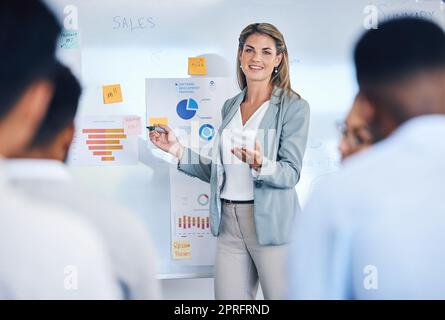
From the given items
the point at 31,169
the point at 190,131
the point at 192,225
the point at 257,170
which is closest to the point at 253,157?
the point at 257,170

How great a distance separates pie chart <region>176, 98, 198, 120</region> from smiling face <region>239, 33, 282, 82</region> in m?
0.24

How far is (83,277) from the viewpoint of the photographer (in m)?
1.83

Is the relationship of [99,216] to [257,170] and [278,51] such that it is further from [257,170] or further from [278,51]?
[278,51]

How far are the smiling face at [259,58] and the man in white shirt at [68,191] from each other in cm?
64

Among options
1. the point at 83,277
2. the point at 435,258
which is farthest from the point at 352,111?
the point at 83,277

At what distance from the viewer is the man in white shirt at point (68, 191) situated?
1759 millimetres

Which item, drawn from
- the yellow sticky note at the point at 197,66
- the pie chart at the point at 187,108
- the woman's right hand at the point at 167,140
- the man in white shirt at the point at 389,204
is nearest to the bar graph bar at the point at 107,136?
the woman's right hand at the point at 167,140

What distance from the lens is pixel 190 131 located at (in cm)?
216

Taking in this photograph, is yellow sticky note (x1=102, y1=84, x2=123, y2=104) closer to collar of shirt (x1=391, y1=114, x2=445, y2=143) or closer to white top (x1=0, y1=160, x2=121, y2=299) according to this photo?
white top (x1=0, y1=160, x2=121, y2=299)

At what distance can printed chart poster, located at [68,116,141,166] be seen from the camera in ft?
6.84

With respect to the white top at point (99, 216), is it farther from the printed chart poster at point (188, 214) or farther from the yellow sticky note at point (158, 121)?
the yellow sticky note at point (158, 121)

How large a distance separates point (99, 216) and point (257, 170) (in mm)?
556

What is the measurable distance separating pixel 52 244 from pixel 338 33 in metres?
1.28

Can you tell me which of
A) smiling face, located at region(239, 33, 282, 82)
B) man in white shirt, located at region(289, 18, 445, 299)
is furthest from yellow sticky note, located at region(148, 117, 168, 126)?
man in white shirt, located at region(289, 18, 445, 299)
